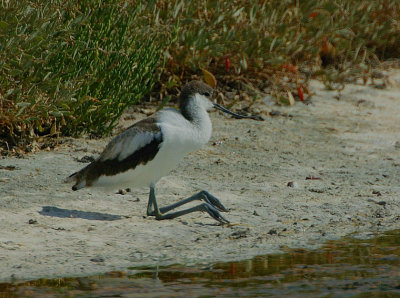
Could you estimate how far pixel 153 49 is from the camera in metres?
7.52

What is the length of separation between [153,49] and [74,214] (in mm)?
2464

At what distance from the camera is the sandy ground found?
4872 millimetres

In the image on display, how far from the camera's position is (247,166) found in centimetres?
709

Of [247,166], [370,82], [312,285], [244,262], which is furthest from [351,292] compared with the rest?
[370,82]

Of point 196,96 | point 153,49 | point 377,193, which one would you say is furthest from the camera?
point 153,49

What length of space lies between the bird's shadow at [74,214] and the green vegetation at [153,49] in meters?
1.15

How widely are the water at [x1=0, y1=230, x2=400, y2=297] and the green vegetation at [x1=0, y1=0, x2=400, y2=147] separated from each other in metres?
2.09

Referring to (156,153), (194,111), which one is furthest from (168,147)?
(194,111)

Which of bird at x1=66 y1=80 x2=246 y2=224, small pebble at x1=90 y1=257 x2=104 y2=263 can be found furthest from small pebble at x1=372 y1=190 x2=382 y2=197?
small pebble at x1=90 y1=257 x2=104 y2=263

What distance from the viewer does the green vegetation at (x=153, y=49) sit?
20.6 ft

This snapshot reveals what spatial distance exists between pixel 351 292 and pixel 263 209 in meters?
1.79

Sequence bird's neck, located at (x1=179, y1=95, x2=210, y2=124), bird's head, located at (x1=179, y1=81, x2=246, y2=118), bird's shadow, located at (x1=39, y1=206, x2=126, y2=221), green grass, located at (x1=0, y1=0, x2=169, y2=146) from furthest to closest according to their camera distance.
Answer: green grass, located at (x1=0, y1=0, x2=169, y2=146) < bird's head, located at (x1=179, y1=81, x2=246, y2=118) < bird's neck, located at (x1=179, y1=95, x2=210, y2=124) < bird's shadow, located at (x1=39, y1=206, x2=126, y2=221)

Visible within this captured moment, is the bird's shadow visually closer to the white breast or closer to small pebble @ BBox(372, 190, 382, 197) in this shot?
the white breast

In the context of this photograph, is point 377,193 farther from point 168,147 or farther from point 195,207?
point 168,147
